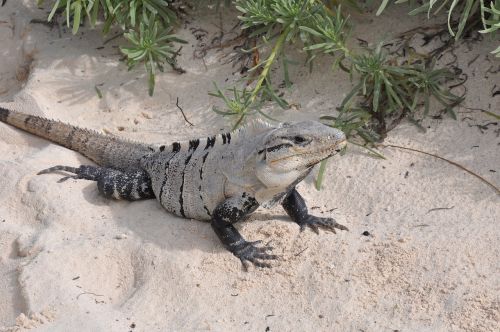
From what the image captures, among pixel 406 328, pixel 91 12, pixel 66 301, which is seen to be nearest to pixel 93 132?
pixel 91 12

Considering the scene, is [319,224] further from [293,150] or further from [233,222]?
[293,150]

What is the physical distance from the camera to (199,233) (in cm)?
595

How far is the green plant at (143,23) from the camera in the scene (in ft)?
23.8

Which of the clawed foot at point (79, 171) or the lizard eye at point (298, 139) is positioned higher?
the lizard eye at point (298, 139)

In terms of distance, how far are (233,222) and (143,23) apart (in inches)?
103

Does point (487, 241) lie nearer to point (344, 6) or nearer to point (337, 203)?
point (337, 203)

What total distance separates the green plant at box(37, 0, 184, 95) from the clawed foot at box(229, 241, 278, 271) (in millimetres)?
2425

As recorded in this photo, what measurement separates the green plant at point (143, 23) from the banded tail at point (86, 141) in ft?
2.66

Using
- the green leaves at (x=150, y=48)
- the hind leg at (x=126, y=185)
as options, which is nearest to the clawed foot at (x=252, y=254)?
→ the hind leg at (x=126, y=185)

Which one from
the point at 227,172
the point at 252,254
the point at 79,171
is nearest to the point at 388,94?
the point at 227,172

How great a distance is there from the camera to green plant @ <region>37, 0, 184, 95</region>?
7262 mm

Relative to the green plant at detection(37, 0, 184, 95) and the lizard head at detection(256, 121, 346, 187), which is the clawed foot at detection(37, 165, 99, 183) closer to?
the green plant at detection(37, 0, 184, 95)

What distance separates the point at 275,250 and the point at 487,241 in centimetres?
154

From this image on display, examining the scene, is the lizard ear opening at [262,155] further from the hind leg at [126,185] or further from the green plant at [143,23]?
the green plant at [143,23]
